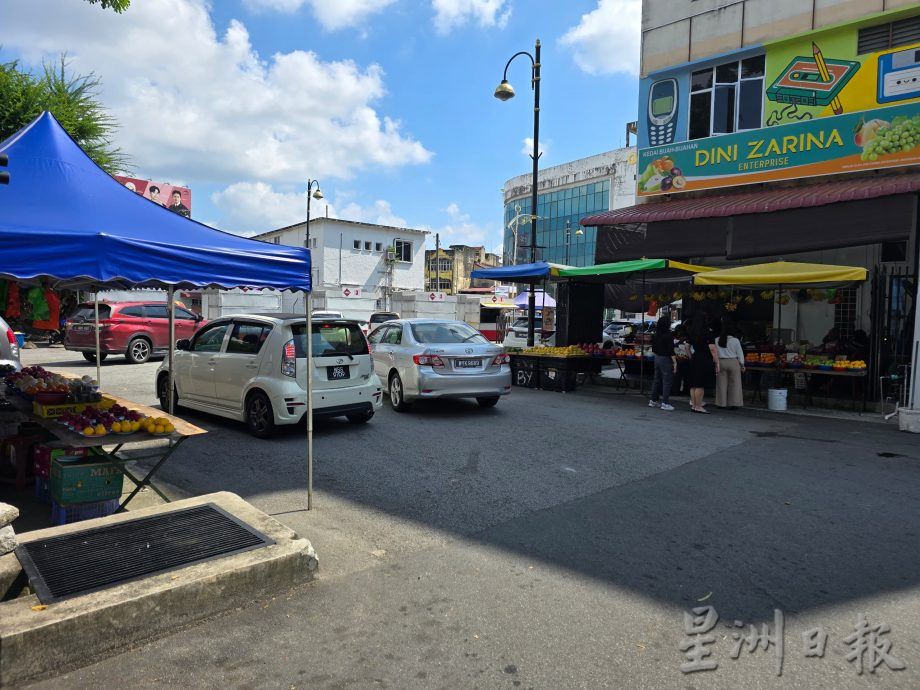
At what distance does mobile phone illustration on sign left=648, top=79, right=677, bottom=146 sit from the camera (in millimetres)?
16156

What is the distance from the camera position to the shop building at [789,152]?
39.7 feet

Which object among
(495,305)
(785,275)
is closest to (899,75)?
(785,275)

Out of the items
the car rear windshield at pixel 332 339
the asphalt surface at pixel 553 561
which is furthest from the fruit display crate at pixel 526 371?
the car rear windshield at pixel 332 339

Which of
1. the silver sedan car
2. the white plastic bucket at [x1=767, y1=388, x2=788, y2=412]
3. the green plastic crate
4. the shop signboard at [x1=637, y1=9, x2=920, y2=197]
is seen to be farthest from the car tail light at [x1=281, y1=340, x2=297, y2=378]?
the shop signboard at [x1=637, y1=9, x2=920, y2=197]

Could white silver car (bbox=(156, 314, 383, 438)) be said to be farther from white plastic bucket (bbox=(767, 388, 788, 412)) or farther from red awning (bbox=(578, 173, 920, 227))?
red awning (bbox=(578, 173, 920, 227))

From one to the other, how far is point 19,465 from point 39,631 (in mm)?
3253

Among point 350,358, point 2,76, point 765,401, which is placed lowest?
point 765,401

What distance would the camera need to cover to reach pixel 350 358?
834cm

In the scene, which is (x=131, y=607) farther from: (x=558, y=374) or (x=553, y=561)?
(x=558, y=374)

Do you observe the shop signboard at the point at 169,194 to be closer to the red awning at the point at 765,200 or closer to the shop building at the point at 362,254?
the shop building at the point at 362,254

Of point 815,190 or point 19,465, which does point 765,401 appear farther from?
point 19,465

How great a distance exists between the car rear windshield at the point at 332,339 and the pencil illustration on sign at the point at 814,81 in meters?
11.4

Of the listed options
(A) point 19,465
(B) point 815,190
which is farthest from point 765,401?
(A) point 19,465

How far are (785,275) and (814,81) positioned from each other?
18.4ft
